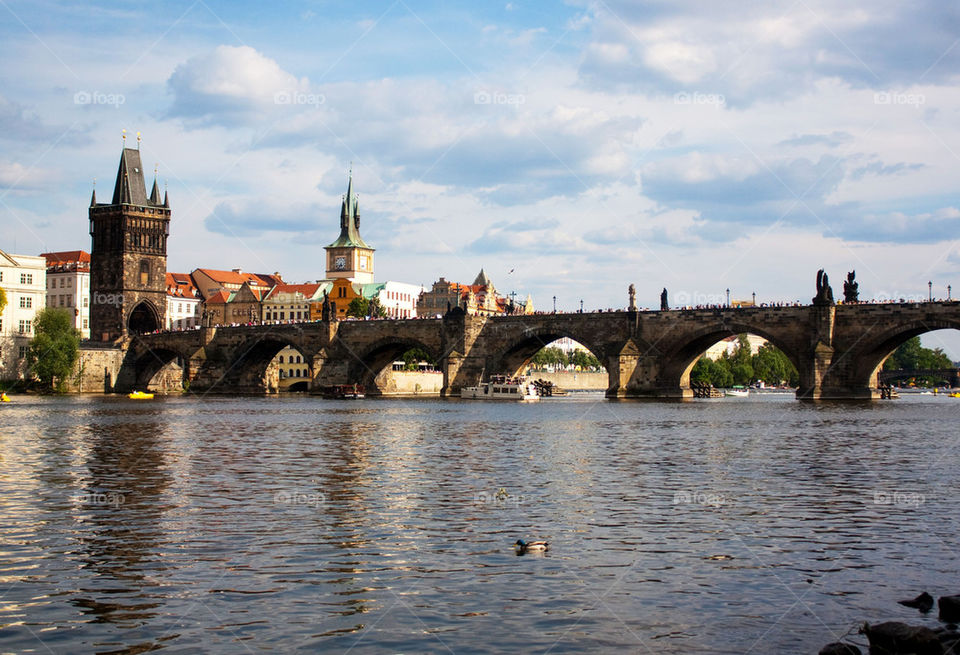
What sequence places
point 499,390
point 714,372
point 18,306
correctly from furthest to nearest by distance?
1. point 714,372
2. point 18,306
3. point 499,390

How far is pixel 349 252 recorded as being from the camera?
196m

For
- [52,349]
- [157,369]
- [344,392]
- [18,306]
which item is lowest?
[344,392]

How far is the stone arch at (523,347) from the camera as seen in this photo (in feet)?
326

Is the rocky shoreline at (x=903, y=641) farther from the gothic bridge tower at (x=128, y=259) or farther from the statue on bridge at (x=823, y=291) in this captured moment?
the gothic bridge tower at (x=128, y=259)

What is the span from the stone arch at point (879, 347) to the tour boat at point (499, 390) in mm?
31091

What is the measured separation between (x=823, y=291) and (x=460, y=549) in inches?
2806

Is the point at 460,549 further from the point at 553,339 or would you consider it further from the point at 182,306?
the point at 182,306

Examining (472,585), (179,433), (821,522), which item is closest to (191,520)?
(472,585)

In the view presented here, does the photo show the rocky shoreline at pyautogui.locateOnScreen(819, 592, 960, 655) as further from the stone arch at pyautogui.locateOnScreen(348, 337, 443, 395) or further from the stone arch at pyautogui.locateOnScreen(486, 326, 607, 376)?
the stone arch at pyautogui.locateOnScreen(348, 337, 443, 395)

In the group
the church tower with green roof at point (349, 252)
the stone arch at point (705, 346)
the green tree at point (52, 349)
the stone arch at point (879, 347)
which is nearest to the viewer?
the stone arch at point (879, 347)

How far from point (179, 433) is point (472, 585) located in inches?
1345

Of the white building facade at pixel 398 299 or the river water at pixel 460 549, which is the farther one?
the white building facade at pixel 398 299

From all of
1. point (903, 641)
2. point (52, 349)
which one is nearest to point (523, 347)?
point (52, 349)

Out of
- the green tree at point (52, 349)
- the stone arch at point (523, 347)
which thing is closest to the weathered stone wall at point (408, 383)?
the stone arch at point (523, 347)
